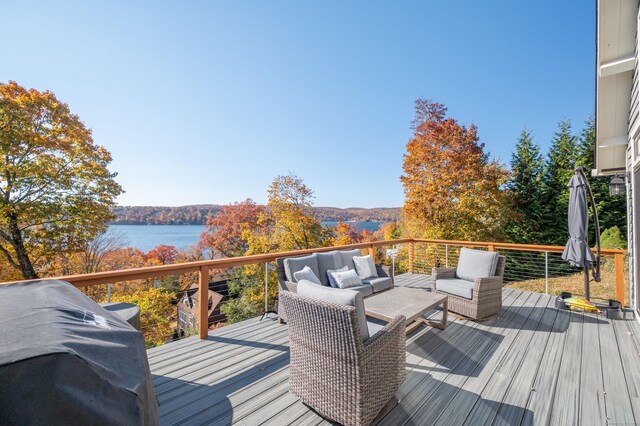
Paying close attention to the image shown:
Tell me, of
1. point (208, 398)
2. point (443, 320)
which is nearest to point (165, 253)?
point (208, 398)

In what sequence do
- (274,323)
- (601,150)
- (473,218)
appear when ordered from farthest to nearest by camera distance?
(473,218)
(601,150)
(274,323)

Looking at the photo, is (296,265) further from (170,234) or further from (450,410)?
(170,234)

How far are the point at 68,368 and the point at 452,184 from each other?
37.7ft

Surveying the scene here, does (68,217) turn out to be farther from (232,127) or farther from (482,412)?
(482,412)

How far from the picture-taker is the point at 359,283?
4160 millimetres

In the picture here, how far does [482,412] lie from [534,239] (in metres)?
11.5

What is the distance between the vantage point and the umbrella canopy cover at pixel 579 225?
4.14 m

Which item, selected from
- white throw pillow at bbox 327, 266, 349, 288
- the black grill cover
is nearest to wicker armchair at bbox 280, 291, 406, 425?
the black grill cover

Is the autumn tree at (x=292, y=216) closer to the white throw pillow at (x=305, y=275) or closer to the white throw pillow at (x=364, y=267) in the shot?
the white throw pillow at (x=364, y=267)

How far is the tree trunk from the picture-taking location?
811 cm

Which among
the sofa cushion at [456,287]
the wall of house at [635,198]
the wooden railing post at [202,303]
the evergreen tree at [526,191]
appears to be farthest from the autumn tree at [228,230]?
the wall of house at [635,198]

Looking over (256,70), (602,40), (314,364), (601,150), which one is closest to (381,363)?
(314,364)

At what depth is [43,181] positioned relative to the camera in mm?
8484

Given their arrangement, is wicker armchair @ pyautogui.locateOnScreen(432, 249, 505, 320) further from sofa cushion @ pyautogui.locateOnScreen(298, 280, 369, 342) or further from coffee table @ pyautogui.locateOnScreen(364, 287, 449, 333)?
sofa cushion @ pyautogui.locateOnScreen(298, 280, 369, 342)
